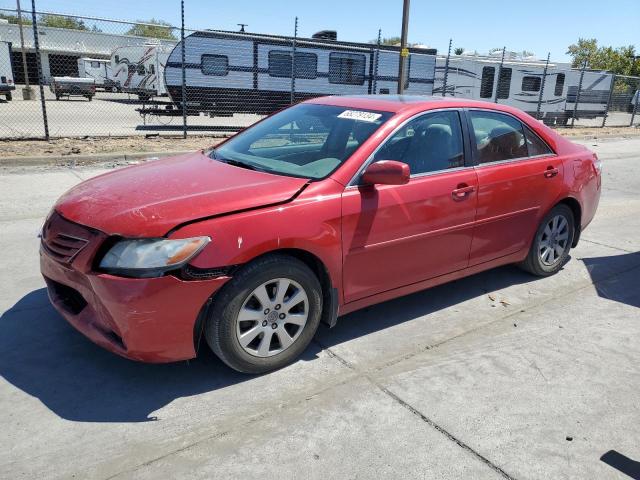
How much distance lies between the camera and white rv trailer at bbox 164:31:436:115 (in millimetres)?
15617

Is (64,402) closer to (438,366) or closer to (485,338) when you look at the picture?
(438,366)

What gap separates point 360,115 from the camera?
387 centimetres

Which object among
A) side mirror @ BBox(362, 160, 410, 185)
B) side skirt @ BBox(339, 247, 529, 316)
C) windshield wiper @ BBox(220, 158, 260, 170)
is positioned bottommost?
side skirt @ BBox(339, 247, 529, 316)

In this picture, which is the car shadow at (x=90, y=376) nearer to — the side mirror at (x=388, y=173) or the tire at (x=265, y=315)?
the tire at (x=265, y=315)

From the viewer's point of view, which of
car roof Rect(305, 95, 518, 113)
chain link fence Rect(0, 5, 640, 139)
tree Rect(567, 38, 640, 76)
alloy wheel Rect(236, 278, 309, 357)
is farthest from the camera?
tree Rect(567, 38, 640, 76)

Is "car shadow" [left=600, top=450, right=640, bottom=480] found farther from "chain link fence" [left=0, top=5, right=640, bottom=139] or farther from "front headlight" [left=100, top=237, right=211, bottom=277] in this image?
"chain link fence" [left=0, top=5, right=640, bottom=139]

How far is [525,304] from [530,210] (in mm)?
789

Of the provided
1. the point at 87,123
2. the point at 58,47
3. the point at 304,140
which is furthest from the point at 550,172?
the point at 58,47

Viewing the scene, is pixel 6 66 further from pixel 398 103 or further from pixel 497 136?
pixel 497 136

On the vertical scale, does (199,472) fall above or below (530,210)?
below

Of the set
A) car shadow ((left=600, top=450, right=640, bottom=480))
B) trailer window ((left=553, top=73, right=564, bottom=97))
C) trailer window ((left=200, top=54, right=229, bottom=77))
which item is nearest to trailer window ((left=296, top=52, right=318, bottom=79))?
trailer window ((left=200, top=54, right=229, bottom=77))

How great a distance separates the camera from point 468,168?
13.2 feet

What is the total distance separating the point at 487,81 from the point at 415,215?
21.1 metres

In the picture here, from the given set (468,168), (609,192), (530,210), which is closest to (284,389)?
(468,168)
